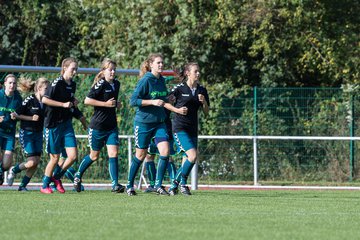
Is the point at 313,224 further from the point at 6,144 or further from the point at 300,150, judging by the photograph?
the point at 300,150

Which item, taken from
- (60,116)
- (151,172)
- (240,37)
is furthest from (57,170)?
(240,37)

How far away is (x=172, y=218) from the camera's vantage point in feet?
35.2

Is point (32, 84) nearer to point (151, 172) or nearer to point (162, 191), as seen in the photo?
point (151, 172)

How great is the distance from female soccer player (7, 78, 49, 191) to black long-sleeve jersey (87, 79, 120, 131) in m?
1.13

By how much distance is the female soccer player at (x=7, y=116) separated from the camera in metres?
17.0

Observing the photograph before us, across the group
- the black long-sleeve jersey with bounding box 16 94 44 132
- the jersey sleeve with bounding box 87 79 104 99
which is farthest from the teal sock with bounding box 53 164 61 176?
the jersey sleeve with bounding box 87 79 104 99

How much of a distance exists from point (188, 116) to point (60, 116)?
1978 mm

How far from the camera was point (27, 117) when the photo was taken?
1666cm

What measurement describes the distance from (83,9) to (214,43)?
4196mm

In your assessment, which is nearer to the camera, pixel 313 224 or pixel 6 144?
pixel 313 224

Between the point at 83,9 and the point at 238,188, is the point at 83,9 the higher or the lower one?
the higher one

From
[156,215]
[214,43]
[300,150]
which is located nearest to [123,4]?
[214,43]

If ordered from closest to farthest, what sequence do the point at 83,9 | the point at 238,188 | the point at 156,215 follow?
the point at 156,215 < the point at 238,188 < the point at 83,9

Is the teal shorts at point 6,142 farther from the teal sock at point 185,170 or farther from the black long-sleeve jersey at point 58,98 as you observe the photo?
the teal sock at point 185,170
